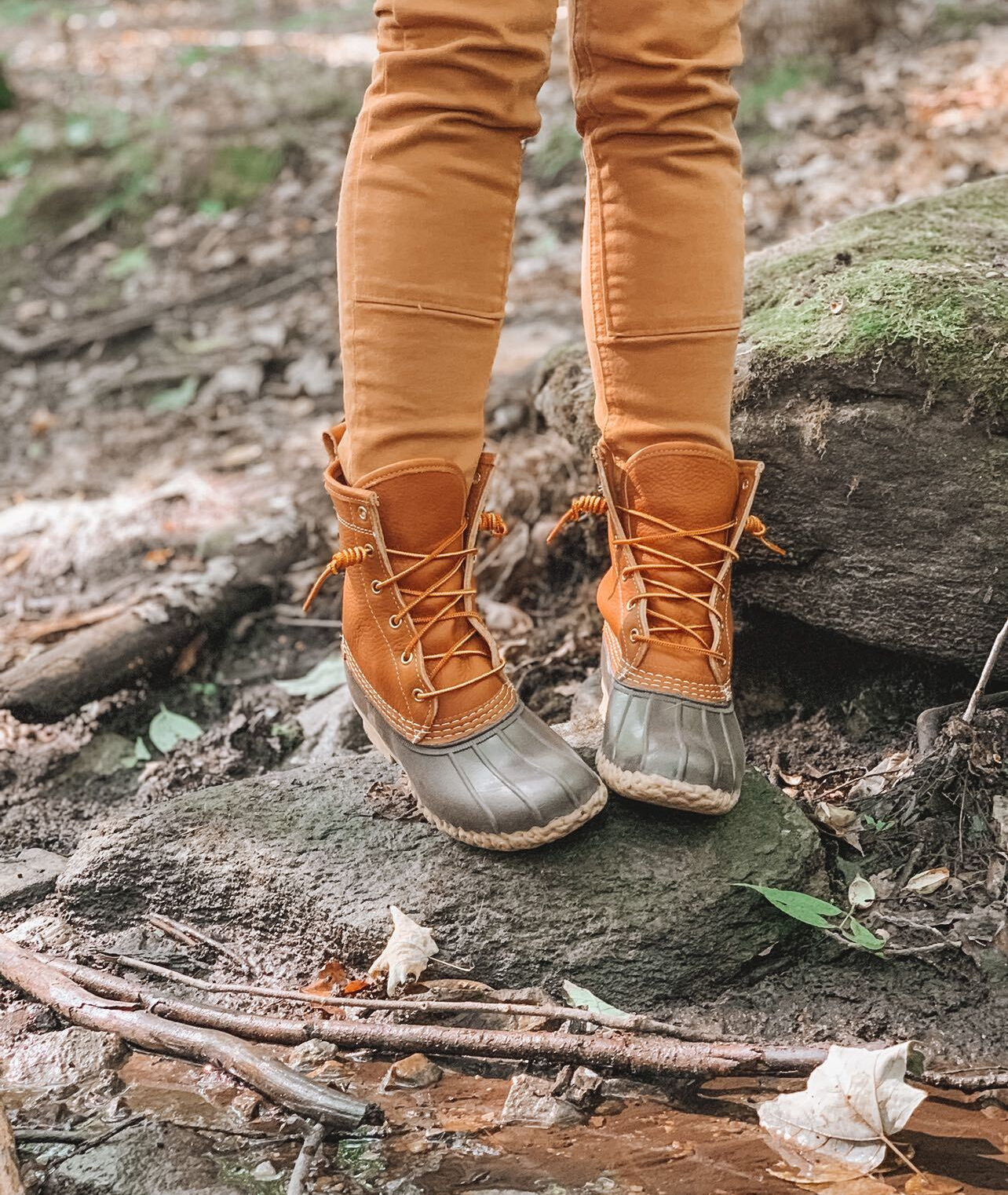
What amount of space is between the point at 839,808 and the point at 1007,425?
0.71 m

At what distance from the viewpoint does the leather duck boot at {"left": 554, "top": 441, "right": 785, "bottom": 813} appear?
1.70 meters

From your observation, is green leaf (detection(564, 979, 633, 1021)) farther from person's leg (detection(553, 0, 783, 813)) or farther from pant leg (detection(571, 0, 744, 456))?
pant leg (detection(571, 0, 744, 456))

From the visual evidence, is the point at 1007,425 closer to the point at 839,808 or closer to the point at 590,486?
the point at 839,808

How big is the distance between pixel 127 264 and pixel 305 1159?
5024 millimetres

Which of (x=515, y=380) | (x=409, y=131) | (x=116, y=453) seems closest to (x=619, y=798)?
(x=409, y=131)

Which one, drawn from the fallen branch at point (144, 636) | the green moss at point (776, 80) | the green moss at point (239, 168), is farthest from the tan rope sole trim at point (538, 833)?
the green moss at point (239, 168)

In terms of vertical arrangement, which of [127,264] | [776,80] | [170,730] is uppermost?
[776,80]

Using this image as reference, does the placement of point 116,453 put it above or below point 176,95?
below

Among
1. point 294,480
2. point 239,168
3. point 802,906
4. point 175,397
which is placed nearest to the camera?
point 802,906

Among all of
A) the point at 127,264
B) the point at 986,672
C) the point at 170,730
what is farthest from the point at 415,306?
the point at 127,264

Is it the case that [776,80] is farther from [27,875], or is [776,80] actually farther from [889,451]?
[27,875]

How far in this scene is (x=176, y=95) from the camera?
6.54m

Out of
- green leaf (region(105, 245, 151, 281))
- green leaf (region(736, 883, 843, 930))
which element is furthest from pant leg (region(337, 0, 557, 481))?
green leaf (region(105, 245, 151, 281))

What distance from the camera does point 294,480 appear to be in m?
3.53
